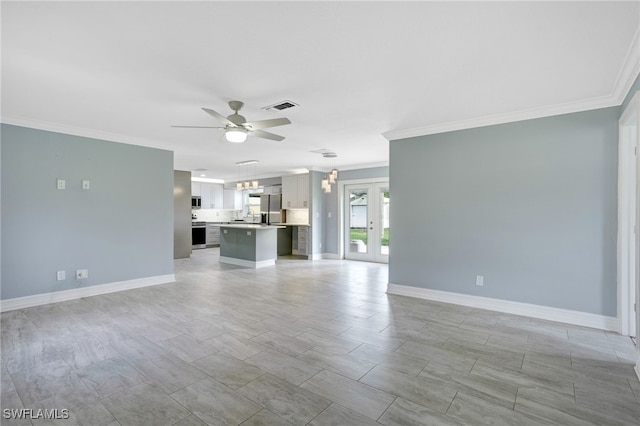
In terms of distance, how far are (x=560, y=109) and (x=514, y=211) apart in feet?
4.25

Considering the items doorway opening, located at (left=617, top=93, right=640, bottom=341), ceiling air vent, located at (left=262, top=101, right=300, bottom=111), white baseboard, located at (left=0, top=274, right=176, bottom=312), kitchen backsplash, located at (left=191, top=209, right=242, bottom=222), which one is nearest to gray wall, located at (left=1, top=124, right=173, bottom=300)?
white baseboard, located at (left=0, top=274, right=176, bottom=312)

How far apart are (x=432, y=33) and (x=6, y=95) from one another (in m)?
4.37

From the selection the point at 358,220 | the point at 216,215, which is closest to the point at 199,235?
the point at 216,215

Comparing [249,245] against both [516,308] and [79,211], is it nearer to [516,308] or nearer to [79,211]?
[79,211]

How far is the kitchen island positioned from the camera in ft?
23.4

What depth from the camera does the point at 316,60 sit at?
2520 millimetres

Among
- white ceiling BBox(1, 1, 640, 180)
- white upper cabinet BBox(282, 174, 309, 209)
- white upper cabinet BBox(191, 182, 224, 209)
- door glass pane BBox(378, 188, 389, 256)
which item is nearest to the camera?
white ceiling BBox(1, 1, 640, 180)

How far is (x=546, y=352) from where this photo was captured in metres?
2.83

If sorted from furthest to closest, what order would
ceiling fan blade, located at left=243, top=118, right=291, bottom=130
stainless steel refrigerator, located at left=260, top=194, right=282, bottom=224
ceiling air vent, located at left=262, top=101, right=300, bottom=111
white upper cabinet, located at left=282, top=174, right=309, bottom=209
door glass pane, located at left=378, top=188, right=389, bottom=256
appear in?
stainless steel refrigerator, located at left=260, top=194, right=282, bottom=224 → white upper cabinet, located at left=282, top=174, right=309, bottom=209 → door glass pane, located at left=378, top=188, right=389, bottom=256 → ceiling air vent, located at left=262, top=101, right=300, bottom=111 → ceiling fan blade, located at left=243, top=118, right=291, bottom=130

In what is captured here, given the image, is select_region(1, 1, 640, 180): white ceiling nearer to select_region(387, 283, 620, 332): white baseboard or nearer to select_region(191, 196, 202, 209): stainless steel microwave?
select_region(387, 283, 620, 332): white baseboard

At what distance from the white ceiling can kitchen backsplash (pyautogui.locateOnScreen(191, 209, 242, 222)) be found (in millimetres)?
7263

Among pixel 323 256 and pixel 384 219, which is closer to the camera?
pixel 384 219

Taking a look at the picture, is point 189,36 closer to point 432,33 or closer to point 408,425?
point 432,33

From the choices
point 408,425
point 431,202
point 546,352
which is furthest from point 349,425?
point 431,202
